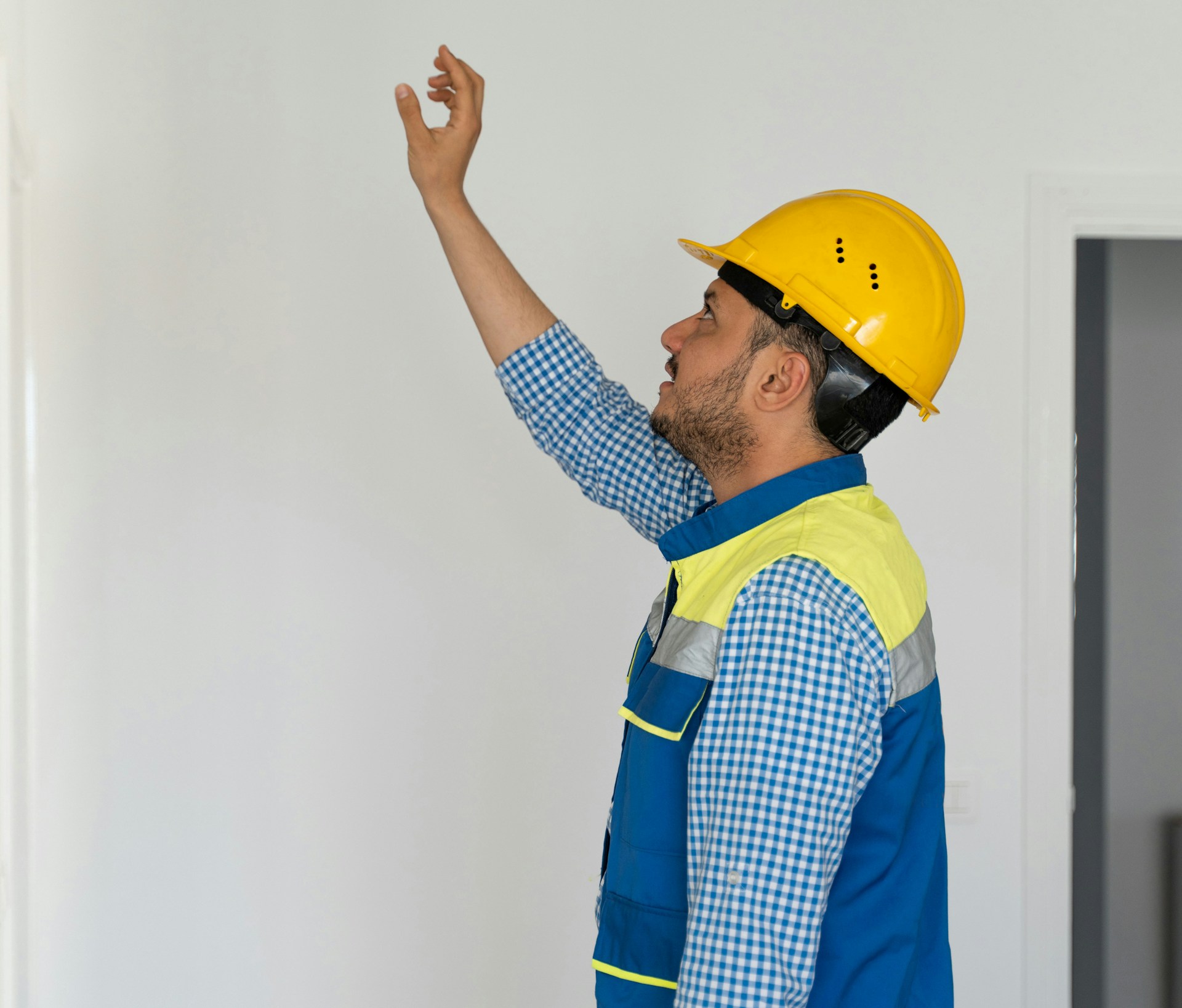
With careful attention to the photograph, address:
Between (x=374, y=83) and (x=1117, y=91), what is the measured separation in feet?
4.75

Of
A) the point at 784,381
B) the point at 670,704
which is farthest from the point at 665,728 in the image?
the point at 784,381

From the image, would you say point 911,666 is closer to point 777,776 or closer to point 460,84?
point 777,776

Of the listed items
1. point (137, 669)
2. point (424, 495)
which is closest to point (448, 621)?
point (424, 495)

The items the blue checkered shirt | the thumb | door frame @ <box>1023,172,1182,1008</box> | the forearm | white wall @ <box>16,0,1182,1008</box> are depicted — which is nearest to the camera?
the blue checkered shirt

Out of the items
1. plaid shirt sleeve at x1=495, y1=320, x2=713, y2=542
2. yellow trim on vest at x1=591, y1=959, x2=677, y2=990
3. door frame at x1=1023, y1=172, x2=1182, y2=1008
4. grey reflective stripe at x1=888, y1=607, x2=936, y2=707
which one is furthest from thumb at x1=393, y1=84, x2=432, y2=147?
door frame at x1=1023, y1=172, x2=1182, y2=1008

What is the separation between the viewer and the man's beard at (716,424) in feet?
4.04

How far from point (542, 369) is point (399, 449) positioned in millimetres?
570

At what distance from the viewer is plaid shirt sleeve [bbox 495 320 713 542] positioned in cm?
151

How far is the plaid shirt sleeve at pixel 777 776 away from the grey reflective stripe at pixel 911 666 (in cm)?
4

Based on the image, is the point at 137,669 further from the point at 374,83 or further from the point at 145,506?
the point at 374,83

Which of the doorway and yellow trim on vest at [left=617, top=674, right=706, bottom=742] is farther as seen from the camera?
the doorway

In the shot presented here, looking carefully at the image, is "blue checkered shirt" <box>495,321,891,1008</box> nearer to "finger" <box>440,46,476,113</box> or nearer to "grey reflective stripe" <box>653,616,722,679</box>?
"grey reflective stripe" <box>653,616,722,679</box>

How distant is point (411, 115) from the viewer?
1.38m

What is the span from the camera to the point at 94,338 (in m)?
1.88
